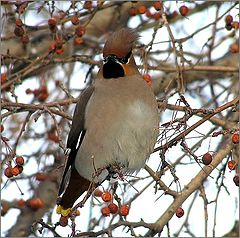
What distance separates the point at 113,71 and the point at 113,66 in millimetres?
43

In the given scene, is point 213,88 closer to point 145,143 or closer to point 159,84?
point 159,84

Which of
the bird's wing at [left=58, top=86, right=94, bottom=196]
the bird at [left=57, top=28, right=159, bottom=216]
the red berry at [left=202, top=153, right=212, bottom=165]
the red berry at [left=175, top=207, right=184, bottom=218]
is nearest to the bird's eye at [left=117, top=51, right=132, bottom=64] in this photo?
the bird at [left=57, top=28, right=159, bottom=216]

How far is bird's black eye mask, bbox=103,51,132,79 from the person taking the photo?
4.11 meters

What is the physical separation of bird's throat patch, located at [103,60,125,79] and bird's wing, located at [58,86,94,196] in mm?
128

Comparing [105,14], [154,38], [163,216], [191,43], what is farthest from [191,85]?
[163,216]

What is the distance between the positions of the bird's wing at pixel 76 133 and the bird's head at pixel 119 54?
0.17 metres

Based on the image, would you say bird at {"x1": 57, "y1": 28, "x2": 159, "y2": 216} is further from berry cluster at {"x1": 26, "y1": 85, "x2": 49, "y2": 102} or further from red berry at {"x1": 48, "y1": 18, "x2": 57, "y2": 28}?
berry cluster at {"x1": 26, "y1": 85, "x2": 49, "y2": 102}

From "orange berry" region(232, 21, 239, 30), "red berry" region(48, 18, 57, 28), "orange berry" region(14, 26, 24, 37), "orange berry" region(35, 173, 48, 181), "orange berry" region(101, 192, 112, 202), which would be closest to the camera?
"orange berry" region(101, 192, 112, 202)

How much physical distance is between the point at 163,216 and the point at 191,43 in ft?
7.06

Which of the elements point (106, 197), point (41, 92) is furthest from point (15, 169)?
point (41, 92)

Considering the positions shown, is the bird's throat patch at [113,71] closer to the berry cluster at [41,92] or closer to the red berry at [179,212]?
the red berry at [179,212]

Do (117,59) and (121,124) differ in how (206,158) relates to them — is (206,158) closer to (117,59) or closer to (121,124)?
(121,124)

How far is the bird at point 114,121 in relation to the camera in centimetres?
401

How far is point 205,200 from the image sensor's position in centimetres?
377
